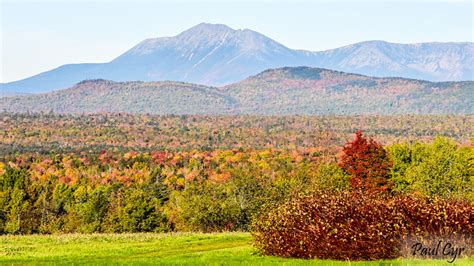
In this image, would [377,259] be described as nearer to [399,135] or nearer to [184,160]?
[184,160]

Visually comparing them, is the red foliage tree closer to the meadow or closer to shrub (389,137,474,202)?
the meadow

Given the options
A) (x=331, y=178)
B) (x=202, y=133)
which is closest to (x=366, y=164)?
(x=331, y=178)

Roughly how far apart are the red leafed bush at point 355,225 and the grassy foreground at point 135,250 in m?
1.31

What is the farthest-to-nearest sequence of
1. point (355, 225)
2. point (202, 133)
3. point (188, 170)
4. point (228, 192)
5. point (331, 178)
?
point (202, 133), point (188, 170), point (228, 192), point (331, 178), point (355, 225)

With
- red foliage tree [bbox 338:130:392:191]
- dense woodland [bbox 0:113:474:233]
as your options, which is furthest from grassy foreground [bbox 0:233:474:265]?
red foliage tree [bbox 338:130:392:191]

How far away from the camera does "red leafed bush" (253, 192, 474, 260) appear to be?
25.7 m

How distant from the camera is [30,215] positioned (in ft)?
237

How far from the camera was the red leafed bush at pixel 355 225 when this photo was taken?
25688 millimetres

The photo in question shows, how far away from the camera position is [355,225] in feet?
86.2

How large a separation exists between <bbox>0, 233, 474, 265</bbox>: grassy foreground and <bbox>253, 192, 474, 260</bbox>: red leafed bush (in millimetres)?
1313

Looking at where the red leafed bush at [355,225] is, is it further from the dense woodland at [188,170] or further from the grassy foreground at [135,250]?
the dense woodland at [188,170]

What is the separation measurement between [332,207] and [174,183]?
69.9m

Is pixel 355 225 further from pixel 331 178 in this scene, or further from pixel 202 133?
pixel 202 133

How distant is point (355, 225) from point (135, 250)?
10.2 meters
